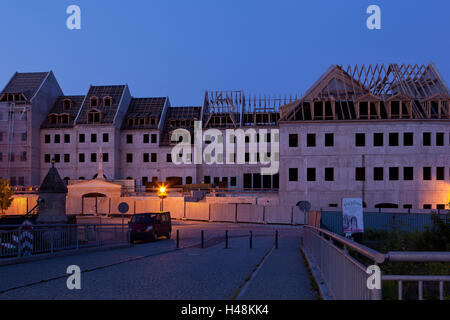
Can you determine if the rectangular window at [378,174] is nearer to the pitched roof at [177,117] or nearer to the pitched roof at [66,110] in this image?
the pitched roof at [177,117]

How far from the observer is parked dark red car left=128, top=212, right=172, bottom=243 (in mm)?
27938

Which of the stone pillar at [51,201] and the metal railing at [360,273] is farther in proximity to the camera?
the stone pillar at [51,201]

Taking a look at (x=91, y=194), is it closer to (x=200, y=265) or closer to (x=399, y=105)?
(x=399, y=105)

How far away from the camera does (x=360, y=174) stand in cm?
5125

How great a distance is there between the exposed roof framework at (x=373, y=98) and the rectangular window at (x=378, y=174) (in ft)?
18.5

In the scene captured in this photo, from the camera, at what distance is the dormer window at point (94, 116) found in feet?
224

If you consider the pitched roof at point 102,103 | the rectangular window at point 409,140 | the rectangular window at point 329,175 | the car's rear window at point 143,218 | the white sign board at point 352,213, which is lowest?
the car's rear window at point 143,218

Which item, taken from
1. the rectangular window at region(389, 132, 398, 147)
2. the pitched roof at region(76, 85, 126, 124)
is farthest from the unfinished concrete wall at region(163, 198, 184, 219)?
the rectangular window at region(389, 132, 398, 147)

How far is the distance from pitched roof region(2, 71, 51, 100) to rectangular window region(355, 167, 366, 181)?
149 ft

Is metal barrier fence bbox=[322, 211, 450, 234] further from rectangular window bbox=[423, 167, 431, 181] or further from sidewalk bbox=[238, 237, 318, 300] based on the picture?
sidewalk bbox=[238, 237, 318, 300]

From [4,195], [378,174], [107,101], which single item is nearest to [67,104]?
[107,101]

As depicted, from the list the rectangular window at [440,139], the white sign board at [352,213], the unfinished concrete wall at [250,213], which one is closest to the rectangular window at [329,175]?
the unfinished concrete wall at [250,213]
